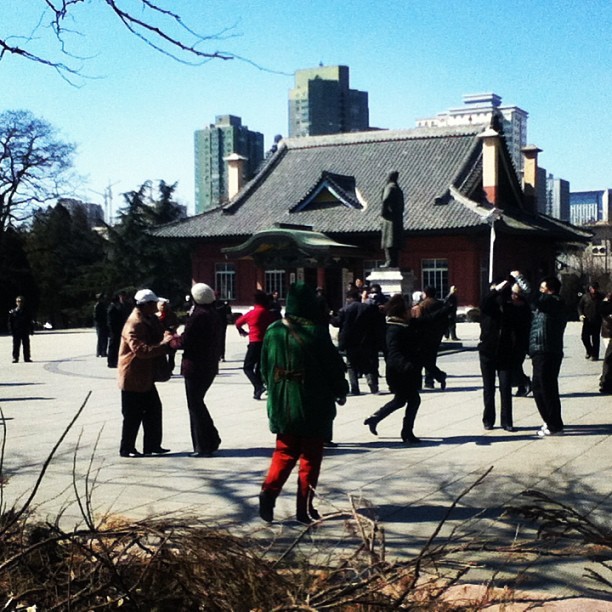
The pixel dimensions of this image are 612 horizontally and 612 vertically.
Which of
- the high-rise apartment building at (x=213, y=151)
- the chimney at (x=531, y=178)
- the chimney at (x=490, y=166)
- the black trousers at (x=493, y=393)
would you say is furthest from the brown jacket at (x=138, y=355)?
the high-rise apartment building at (x=213, y=151)

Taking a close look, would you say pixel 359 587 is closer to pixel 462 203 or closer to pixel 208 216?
pixel 462 203

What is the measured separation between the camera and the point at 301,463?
6109 mm

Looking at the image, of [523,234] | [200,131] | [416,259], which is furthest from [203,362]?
[200,131]

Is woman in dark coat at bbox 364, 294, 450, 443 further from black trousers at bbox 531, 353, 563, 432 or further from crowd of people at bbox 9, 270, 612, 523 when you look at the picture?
black trousers at bbox 531, 353, 563, 432

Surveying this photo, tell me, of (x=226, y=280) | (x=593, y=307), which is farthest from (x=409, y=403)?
(x=226, y=280)

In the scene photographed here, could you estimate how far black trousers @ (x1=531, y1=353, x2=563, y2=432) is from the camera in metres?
9.62

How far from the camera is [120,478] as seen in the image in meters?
7.73

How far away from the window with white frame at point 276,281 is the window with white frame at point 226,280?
1976 mm

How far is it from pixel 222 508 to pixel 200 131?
135675mm

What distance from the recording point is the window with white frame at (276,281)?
43.7 metres

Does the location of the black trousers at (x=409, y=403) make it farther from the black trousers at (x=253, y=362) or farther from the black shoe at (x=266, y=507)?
the black trousers at (x=253, y=362)

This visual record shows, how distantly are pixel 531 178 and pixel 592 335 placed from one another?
30.6 meters

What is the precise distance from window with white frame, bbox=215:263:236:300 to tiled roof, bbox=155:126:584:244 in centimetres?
190

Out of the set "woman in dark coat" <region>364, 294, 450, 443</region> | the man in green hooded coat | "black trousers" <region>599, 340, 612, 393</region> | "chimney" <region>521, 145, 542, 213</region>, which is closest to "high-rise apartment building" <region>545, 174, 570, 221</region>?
"chimney" <region>521, 145, 542, 213</region>
